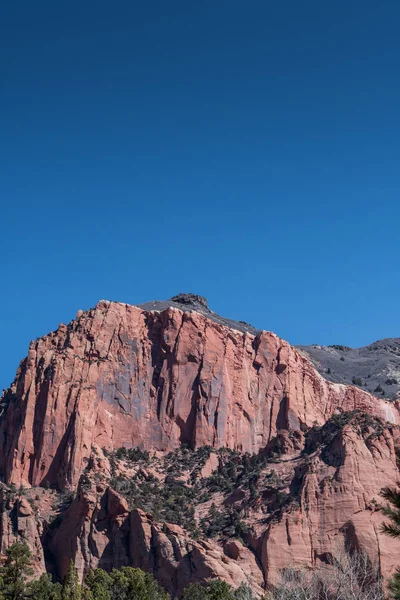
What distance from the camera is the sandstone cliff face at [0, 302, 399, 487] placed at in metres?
106

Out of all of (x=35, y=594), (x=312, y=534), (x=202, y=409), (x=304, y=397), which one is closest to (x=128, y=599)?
(x=35, y=594)

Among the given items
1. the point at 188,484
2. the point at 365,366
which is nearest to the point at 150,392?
the point at 188,484

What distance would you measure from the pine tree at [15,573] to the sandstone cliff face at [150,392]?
95.3 ft

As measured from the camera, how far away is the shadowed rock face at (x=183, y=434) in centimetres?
8750

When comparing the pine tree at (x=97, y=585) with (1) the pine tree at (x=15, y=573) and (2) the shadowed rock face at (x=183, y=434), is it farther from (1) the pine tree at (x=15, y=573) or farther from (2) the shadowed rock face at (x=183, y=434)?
(2) the shadowed rock face at (x=183, y=434)

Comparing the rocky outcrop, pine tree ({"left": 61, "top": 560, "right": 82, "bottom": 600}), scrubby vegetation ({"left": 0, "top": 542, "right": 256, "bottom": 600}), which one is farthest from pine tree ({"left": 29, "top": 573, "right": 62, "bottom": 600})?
the rocky outcrop

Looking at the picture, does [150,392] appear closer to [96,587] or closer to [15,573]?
[96,587]

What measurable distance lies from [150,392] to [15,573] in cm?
4464

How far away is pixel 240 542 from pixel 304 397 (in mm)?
33330

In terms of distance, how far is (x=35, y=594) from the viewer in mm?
71812

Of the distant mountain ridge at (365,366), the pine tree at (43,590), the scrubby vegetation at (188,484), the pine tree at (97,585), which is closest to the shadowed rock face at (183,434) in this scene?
the scrubby vegetation at (188,484)

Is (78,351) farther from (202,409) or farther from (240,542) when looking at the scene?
(240,542)

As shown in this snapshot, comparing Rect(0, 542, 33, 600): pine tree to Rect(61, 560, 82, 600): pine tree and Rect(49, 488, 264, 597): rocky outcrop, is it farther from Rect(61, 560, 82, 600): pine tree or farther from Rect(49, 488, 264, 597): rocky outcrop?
Rect(49, 488, 264, 597): rocky outcrop

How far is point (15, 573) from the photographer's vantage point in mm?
71500
